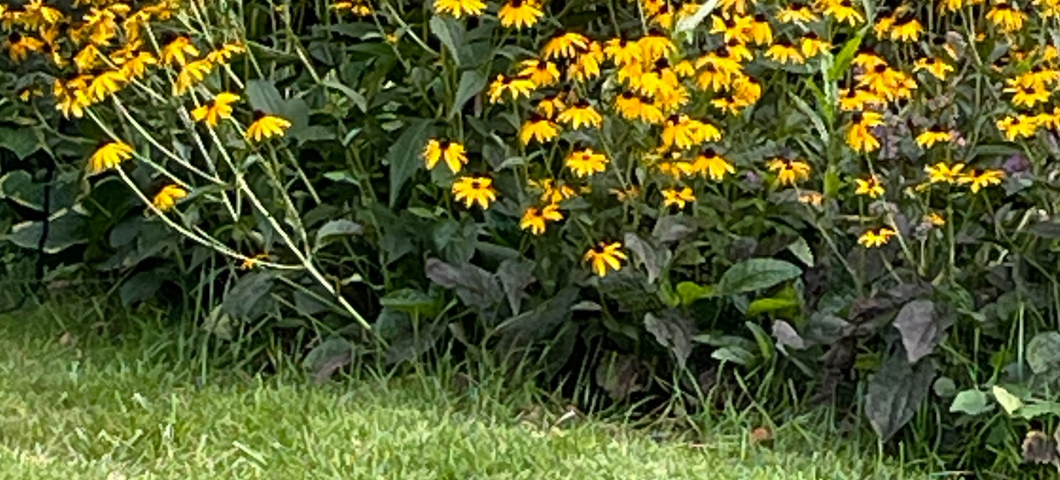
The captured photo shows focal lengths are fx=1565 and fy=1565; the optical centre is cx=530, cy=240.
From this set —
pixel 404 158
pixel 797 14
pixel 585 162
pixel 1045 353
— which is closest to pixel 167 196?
pixel 404 158

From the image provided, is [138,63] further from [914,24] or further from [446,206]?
[914,24]

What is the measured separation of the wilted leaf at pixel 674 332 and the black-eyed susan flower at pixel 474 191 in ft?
1.30

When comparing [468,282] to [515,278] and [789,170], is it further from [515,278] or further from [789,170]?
[789,170]

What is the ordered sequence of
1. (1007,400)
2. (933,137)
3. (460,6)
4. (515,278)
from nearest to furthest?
1. (1007,400)
2. (933,137)
3. (460,6)
4. (515,278)

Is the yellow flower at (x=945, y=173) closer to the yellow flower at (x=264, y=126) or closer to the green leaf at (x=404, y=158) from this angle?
the green leaf at (x=404, y=158)

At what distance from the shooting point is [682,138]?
2912mm

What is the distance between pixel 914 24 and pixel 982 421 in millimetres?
770

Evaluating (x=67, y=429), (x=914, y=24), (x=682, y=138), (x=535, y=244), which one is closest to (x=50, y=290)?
(x=67, y=429)

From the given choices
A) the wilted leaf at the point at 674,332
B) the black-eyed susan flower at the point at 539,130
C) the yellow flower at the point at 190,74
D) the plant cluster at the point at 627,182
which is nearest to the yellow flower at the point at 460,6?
the plant cluster at the point at 627,182

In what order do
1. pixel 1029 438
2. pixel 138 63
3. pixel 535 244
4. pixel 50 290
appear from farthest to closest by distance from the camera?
pixel 50 290
pixel 535 244
pixel 138 63
pixel 1029 438

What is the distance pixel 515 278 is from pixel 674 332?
0.35 meters

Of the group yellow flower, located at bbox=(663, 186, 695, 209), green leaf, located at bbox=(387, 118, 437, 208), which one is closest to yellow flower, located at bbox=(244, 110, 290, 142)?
green leaf, located at bbox=(387, 118, 437, 208)

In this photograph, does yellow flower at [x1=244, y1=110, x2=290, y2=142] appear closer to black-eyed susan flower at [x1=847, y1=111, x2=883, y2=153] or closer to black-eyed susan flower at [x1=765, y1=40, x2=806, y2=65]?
black-eyed susan flower at [x1=765, y1=40, x2=806, y2=65]

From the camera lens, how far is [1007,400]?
2764 millimetres
